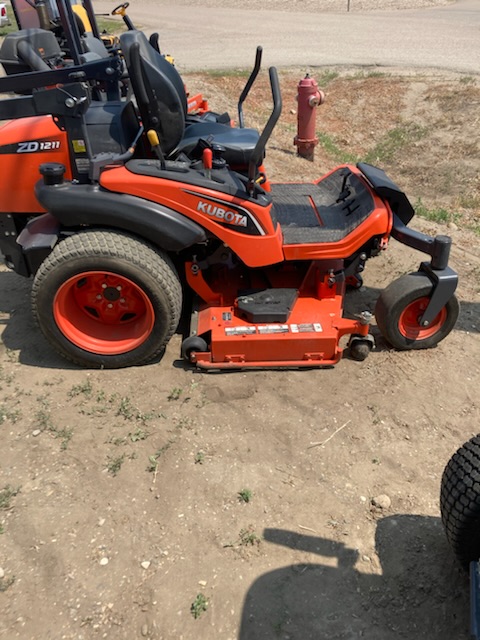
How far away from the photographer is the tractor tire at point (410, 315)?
3398mm

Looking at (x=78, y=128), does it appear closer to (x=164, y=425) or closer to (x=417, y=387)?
(x=164, y=425)

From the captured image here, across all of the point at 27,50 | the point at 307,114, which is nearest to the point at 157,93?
the point at 27,50

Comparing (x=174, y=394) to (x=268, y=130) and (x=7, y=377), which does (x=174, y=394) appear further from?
(x=268, y=130)

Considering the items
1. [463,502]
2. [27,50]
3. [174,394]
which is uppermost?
[27,50]

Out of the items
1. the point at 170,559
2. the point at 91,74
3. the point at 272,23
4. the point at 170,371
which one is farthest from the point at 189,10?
the point at 170,559

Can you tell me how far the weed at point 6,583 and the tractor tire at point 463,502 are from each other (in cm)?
173

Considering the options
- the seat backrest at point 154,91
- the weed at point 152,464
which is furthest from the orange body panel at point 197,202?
the weed at point 152,464

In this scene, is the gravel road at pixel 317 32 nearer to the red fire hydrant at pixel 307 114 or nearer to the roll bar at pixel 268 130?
the red fire hydrant at pixel 307 114

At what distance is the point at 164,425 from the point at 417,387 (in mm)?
1508

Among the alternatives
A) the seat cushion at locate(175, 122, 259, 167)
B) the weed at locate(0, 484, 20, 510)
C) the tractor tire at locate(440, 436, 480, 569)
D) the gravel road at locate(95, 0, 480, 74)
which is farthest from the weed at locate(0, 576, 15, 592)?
the gravel road at locate(95, 0, 480, 74)

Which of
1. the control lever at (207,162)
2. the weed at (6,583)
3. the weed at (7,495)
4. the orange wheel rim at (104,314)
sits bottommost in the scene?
the weed at (7,495)

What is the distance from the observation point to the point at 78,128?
10.9 feet

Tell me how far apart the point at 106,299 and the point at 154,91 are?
1.24 meters

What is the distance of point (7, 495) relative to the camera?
2.62 metres
